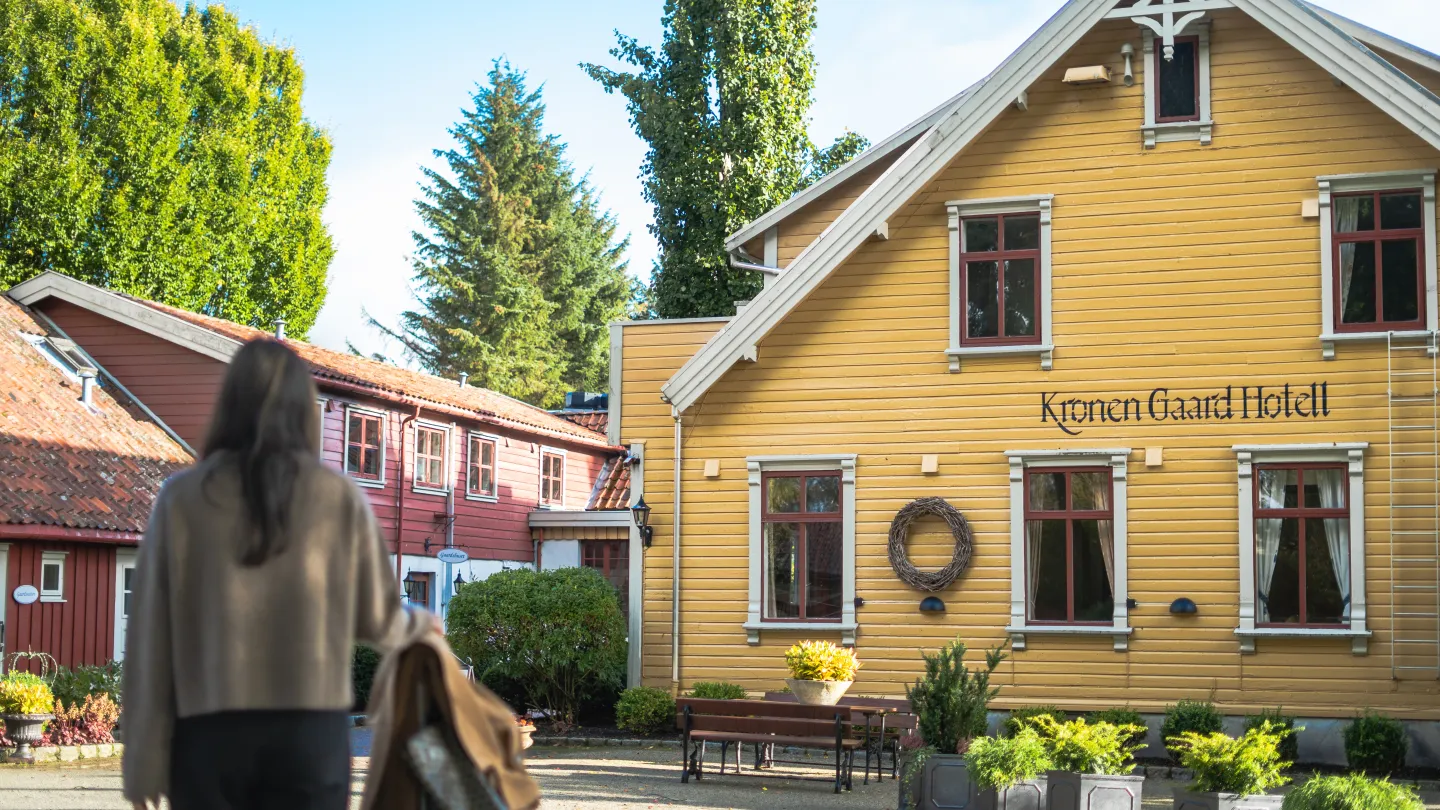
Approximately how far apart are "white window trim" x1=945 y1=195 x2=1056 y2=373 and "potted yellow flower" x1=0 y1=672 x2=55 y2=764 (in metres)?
10.5

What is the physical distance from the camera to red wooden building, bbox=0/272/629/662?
26984mm

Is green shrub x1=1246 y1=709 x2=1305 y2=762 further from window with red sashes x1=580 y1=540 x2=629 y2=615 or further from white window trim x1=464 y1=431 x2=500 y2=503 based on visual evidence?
white window trim x1=464 y1=431 x2=500 y2=503

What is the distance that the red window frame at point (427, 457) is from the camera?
31172mm

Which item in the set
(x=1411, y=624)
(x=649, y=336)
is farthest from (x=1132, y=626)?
(x=649, y=336)

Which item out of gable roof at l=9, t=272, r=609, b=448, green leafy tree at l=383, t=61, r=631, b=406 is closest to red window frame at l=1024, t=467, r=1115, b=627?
gable roof at l=9, t=272, r=609, b=448

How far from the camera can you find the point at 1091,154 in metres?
18.3

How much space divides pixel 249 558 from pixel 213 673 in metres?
0.29

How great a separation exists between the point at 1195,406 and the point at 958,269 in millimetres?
3116

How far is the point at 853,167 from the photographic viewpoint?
21.7 metres

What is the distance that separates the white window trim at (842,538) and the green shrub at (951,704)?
650 cm

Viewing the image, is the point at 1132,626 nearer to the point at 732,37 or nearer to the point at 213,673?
the point at 213,673

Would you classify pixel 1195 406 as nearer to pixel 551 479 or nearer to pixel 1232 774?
pixel 1232 774

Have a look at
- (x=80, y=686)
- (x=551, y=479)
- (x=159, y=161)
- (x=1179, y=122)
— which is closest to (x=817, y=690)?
(x=1179, y=122)

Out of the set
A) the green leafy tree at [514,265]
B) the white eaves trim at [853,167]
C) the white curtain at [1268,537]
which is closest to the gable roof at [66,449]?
the white eaves trim at [853,167]
